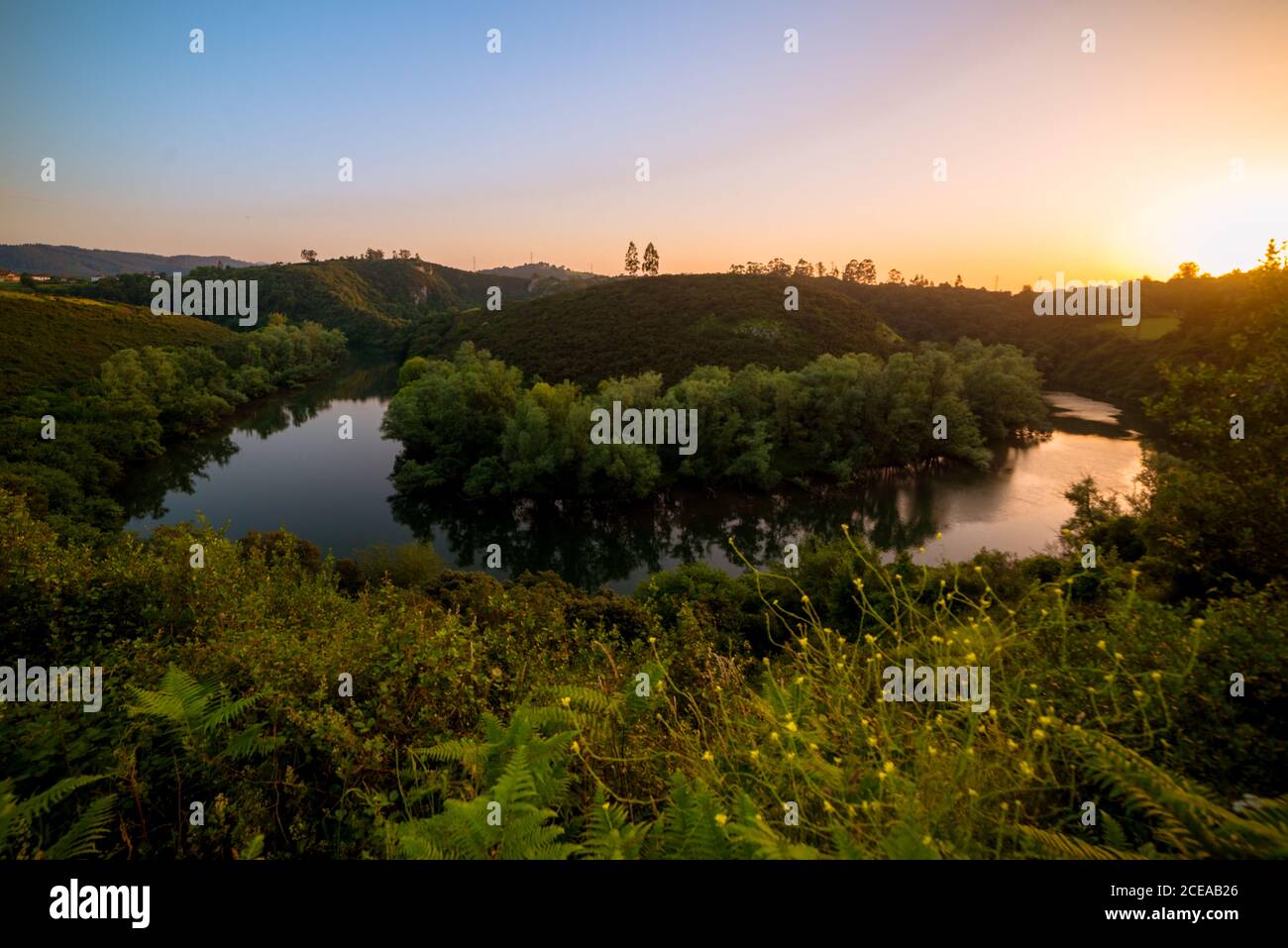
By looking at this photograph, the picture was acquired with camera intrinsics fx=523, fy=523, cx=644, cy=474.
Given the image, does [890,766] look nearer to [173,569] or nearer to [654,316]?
[173,569]

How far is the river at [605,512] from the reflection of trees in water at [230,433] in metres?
0.20

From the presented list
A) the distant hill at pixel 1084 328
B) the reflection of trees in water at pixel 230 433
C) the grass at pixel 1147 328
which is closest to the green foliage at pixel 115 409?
the reflection of trees in water at pixel 230 433

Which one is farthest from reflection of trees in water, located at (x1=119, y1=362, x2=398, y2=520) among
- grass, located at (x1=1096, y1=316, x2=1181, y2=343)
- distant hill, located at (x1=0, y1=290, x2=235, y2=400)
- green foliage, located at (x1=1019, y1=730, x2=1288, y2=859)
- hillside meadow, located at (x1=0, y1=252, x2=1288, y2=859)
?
grass, located at (x1=1096, y1=316, x2=1181, y2=343)

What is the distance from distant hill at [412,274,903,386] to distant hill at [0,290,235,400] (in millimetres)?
32870

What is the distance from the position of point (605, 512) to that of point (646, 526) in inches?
118

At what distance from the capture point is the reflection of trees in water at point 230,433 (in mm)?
A: 32781

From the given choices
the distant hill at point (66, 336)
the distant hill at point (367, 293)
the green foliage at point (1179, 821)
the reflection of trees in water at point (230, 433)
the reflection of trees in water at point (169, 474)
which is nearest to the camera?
the green foliage at point (1179, 821)

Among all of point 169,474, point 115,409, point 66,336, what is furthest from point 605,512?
point 66,336

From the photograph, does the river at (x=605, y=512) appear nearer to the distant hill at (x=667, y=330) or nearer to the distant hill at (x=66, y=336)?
the distant hill at (x=66, y=336)

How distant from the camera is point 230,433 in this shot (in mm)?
47781

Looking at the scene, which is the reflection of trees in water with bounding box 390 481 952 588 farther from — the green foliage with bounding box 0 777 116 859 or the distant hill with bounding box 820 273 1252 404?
the distant hill with bounding box 820 273 1252 404

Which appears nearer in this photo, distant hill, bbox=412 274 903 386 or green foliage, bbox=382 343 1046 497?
green foliage, bbox=382 343 1046 497

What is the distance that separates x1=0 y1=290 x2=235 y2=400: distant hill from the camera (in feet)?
149

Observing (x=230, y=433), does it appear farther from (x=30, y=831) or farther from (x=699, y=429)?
(x=30, y=831)
